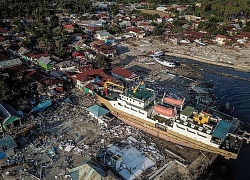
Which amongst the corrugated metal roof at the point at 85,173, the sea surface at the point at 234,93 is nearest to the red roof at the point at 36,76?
the corrugated metal roof at the point at 85,173

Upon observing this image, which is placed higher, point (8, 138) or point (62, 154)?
point (8, 138)

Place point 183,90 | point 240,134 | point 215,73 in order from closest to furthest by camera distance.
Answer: point 240,134 → point 183,90 → point 215,73

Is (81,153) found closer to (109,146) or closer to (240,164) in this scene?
(109,146)

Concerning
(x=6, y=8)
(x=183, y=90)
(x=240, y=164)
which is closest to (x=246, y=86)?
(x=183, y=90)

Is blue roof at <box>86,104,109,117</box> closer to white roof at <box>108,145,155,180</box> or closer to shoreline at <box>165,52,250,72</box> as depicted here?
white roof at <box>108,145,155,180</box>

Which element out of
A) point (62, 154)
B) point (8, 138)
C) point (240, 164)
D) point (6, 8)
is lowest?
point (240, 164)
